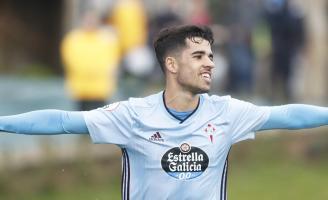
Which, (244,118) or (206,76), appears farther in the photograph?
(244,118)

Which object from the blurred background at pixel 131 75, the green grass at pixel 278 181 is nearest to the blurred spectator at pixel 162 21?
the blurred background at pixel 131 75

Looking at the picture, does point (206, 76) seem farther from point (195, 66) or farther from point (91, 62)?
point (91, 62)

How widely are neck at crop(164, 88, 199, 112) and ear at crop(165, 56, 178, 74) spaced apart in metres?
0.17

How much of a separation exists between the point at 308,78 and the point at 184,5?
9.22 ft

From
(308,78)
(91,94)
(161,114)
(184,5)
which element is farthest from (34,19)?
(161,114)

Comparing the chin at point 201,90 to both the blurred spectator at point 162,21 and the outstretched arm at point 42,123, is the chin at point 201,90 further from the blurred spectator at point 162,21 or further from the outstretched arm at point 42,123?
the blurred spectator at point 162,21

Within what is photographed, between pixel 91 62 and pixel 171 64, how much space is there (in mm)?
8233

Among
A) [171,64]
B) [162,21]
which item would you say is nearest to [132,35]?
[162,21]

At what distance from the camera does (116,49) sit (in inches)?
750

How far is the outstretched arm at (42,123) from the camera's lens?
10.1 m

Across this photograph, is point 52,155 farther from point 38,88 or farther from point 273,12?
point 273,12

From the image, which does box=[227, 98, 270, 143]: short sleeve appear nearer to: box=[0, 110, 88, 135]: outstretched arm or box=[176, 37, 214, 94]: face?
box=[176, 37, 214, 94]: face

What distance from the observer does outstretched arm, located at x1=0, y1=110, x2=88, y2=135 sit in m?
10.1

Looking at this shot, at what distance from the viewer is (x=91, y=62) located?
61.0ft
